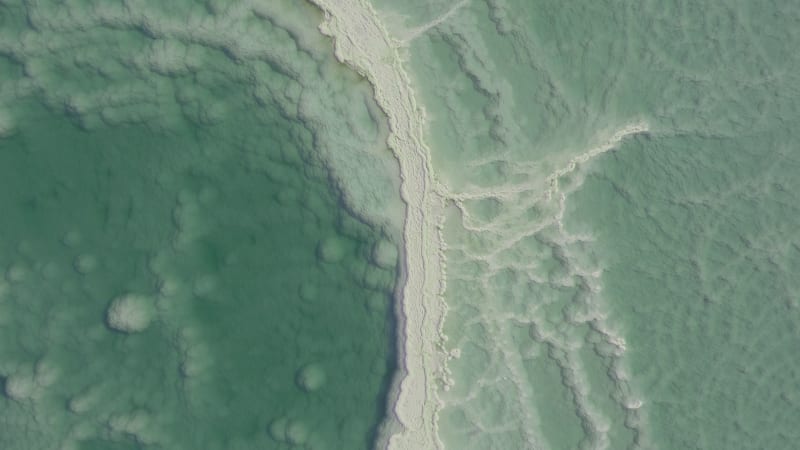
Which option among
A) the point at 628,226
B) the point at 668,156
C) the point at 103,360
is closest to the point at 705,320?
the point at 628,226

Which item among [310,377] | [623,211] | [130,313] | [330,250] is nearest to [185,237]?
[130,313]

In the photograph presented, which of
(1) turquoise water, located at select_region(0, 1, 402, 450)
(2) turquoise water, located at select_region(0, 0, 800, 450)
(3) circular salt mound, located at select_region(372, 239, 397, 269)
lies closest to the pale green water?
(2) turquoise water, located at select_region(0, 0, 800, 450)

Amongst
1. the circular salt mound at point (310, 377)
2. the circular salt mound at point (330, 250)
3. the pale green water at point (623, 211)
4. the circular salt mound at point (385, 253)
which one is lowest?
the circular salt mound at point (310, 377)

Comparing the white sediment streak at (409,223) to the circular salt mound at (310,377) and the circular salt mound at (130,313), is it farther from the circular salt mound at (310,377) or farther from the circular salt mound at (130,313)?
the circular salt mound at (130,313)

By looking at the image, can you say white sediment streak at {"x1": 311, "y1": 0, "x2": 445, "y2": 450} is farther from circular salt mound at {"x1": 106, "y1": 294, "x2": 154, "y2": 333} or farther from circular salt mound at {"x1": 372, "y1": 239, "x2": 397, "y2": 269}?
circular salt mound at {"x1": 106, "y1": 294, "x2": 154, "y2": 333}

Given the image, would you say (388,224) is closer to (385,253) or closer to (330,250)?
(385,253)

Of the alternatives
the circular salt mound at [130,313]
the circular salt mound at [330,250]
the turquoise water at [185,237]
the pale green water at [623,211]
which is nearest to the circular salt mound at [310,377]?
the turquoise water at [185,237]

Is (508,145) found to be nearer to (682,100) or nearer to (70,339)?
Result: (682,100)
